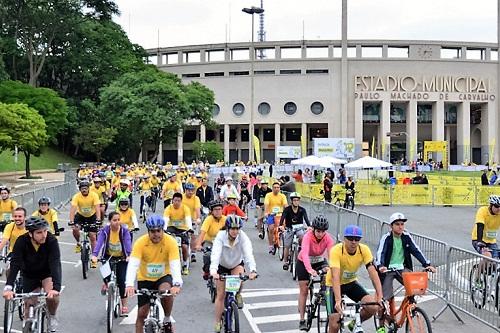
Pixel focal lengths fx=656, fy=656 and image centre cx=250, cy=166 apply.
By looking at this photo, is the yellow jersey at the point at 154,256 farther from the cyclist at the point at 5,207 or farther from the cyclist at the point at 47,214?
the cyclist at the point at 5,207

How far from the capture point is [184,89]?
70.4 metres

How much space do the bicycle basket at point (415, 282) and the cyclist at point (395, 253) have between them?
101cm

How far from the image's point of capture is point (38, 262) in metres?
7.80

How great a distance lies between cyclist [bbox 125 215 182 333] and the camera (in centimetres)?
761

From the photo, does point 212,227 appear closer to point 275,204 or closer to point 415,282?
point 275,204

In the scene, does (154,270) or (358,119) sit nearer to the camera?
(154,270)

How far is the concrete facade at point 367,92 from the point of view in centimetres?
9181

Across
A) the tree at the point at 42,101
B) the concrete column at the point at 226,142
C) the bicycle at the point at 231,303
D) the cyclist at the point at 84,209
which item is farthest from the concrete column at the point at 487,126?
the bicycle at the point at 231,303

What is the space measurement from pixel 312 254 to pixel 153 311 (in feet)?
9.34

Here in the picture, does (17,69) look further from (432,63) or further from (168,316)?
(168,316)

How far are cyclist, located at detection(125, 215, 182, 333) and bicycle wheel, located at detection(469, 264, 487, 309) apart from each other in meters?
5.04

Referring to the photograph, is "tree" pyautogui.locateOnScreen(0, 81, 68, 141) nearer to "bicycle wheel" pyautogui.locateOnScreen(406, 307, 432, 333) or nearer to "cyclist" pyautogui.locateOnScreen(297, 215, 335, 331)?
"cyclist" pyautogui.locateOnScreen(297, 215, 335, 331)

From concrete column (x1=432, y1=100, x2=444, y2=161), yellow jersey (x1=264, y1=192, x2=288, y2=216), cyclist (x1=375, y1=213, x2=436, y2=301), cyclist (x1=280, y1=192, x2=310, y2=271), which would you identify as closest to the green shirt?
cyclist (x1=375, y1=213, x2=436, y2=301)

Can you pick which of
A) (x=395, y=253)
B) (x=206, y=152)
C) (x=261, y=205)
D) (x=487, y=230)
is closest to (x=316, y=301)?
(x=395, y=253)
